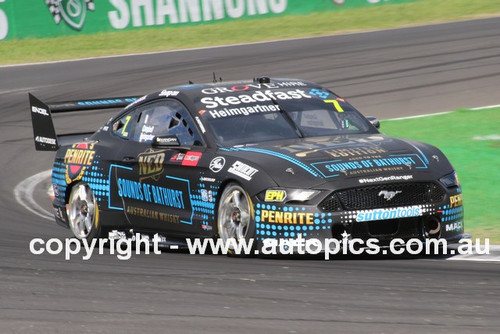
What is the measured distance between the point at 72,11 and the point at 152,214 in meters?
18.9

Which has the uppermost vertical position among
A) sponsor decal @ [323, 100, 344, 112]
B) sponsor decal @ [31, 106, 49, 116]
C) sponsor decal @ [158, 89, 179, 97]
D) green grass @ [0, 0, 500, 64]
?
green grass @ [0, 0, 500, 64]

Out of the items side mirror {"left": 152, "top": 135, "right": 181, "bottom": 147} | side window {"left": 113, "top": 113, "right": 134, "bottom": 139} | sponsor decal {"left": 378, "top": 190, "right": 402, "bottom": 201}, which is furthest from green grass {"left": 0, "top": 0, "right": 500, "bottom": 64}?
sponsor decal {"left": 378, "top": 190, "right": 402, "bottom": 201}

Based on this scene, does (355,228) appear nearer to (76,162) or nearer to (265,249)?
(265,249)

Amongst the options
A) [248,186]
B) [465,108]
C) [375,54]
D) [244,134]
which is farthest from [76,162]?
[375,54]

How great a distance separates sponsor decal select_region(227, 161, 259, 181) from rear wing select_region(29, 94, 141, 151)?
2474 mm

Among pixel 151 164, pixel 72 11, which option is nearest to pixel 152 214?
pixel 151 164

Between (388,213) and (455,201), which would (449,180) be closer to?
(455,201)

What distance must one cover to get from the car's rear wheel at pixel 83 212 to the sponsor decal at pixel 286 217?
2364 millimetres

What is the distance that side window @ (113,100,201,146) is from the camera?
9320mm

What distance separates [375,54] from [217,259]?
15.0 m

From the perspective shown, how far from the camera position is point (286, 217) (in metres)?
8.11

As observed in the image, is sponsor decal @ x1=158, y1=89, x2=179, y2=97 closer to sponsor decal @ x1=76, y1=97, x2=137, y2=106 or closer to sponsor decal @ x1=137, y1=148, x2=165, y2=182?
sponsor decal @ x1=137, y1=148, x2=165, y2=182

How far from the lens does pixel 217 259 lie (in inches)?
331
